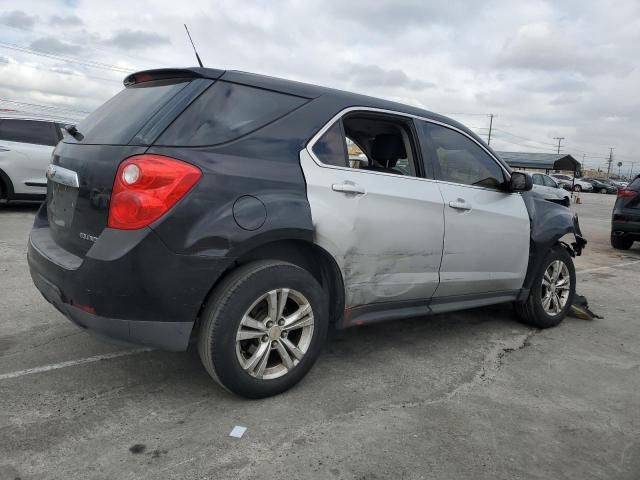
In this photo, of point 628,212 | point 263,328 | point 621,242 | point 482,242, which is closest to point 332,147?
point 263,328

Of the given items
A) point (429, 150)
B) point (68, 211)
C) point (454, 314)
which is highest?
point (429, 150)

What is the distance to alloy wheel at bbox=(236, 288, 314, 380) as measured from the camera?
2.89 metres

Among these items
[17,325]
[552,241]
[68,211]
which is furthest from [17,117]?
[552,241]

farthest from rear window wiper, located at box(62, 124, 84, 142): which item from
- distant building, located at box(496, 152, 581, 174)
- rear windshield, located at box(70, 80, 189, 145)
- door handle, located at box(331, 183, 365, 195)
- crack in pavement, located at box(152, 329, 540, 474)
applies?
distant building, located at box(496, 152, 581, 174)

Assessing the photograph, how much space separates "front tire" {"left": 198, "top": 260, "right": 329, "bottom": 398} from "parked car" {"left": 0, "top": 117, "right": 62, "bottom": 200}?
304 inches

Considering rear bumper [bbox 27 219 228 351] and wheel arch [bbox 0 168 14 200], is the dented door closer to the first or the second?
rear bumper [bbox 27 219 228 351]

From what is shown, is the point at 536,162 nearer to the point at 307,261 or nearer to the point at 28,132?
the point at 28,132

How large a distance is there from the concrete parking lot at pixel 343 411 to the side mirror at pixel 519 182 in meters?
1.22

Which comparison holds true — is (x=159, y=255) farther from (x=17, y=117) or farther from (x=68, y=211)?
(x=17, y=117)

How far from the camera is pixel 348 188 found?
3174mm

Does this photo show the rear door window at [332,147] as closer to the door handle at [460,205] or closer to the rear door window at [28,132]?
the door handle at [460,205]

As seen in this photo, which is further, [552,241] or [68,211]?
[552,241]

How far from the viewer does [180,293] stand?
2650 millimetres

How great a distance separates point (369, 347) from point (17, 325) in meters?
2.62
